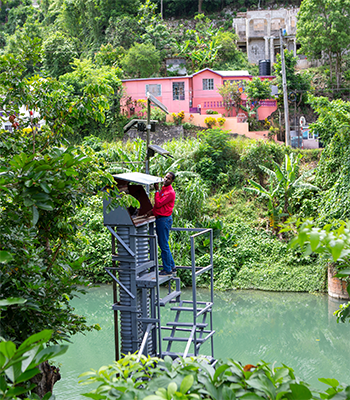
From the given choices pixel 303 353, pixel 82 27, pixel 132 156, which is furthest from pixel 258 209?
pixel 82 27

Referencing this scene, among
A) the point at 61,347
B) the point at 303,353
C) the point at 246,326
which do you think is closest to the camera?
the point at 61,347

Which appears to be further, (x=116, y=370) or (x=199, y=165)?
(x=199, y=165)

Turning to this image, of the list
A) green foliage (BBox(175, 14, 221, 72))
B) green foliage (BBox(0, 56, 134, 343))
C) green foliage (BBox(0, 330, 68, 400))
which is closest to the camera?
green foliage (BBox(0, 330, 68, 400))

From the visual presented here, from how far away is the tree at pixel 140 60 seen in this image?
21.5 meters

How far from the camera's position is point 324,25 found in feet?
65.9

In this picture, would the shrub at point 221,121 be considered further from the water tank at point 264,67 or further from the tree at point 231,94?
the water tank at point 264,67

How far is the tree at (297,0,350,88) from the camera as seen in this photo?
1966 centimetres

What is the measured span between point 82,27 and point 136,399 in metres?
28.8

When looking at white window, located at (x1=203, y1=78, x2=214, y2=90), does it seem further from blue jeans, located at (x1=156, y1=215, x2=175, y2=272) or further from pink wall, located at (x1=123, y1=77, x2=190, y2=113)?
blue jeans, located at (x1=156, y1=215, x2=175, y2=272)

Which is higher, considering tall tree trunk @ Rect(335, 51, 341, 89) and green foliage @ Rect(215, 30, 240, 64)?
green foliage @ Rect(215, 30, 240, 64)

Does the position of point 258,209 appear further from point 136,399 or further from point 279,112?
point 136,399

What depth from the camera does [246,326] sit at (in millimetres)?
9414

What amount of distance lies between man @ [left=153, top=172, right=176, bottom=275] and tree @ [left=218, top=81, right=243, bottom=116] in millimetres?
13821

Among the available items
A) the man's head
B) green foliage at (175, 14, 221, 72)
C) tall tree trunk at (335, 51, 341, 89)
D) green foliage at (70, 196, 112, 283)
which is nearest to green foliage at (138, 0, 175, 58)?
green foliage at (175, 14, 221, 72)
